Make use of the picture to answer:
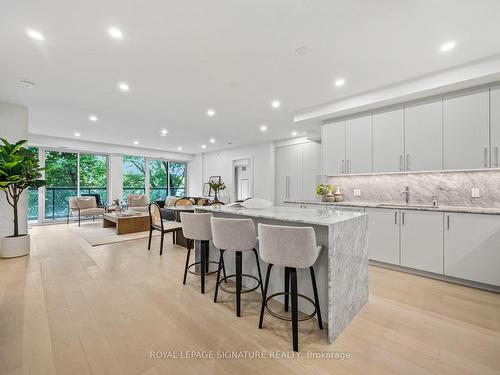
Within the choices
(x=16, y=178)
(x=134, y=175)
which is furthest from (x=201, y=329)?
(x=134, y=175)

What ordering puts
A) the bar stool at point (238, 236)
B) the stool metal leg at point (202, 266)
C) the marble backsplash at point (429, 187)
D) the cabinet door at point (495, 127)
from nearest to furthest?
the bar stool at point (238, 236) → the stool metal leg at point (202, 266) → the cabinet door at point (495, 127) → the marble backsplash at point (429, 187)

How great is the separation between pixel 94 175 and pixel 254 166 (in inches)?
223

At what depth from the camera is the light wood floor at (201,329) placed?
1.56 metres

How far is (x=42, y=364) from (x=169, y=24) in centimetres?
281

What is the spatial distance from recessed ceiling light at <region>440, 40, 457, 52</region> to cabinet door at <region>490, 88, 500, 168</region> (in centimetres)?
102

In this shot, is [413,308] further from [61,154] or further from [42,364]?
[61,154]

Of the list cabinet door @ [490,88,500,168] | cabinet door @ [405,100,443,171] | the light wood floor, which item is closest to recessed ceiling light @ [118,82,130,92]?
the light wood floor

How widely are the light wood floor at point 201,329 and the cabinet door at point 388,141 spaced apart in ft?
5.46

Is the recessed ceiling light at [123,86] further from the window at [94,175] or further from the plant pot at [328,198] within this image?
the window at [94,175]

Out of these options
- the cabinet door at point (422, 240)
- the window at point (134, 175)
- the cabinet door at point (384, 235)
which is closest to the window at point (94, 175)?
the window at point (134, 175)

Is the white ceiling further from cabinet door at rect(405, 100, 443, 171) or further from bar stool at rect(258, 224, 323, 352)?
bar stool at rect(258, 224, 323, 352)

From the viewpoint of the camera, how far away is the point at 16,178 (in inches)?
143

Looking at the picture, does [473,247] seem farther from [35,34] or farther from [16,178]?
[16,178]

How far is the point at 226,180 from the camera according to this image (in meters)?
9.12
